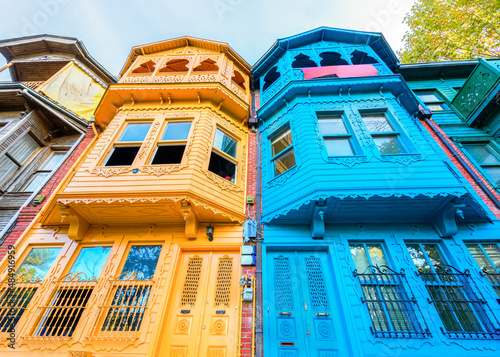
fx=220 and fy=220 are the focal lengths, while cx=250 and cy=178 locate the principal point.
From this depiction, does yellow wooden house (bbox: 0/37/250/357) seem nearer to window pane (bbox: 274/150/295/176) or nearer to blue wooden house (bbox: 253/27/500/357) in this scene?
window pane (bbox: 274/150/295/176)

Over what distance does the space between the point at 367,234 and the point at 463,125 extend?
6849 mm

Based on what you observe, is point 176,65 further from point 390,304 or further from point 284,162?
point 390,304

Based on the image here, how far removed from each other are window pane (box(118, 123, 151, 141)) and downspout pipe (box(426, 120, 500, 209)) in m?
9.93

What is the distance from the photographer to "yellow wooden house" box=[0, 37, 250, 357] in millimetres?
4543

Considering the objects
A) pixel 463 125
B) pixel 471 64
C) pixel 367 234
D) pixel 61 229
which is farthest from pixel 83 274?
pixel 471 64

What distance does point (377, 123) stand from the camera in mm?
6816

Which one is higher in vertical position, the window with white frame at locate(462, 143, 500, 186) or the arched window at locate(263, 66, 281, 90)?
the arched window at locate(263, 66, 281, 90)

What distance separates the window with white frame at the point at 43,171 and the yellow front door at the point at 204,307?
6.67 m

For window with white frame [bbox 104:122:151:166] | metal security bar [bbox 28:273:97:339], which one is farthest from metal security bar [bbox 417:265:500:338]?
window with white frame [bbox 104:122:151:166]

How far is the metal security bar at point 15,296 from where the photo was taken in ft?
15.5

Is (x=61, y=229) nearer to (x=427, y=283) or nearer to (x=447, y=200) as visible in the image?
(x=427, y=283)

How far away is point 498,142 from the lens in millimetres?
7719

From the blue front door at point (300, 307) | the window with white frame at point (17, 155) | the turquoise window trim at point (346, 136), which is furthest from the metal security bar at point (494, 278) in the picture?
the window with white frame at point (17, 155)

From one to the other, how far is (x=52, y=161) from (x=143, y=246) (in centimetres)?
645
